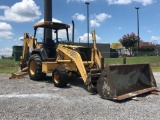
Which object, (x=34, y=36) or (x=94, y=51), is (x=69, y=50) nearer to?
(x=94, y=51)

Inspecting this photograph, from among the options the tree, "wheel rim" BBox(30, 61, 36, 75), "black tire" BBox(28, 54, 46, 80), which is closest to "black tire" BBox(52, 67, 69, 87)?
"black tire" BBox(28, 54, 46, 80)

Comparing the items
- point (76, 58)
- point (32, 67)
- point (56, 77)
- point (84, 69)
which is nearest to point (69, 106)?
point (84, 69)

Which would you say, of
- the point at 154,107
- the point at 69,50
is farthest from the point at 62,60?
the point at 154,107

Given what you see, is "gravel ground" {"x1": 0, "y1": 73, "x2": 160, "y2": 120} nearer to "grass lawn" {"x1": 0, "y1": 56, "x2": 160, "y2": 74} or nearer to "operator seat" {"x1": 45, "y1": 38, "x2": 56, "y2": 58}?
"operator seat" {"x1": 45, "y1": 38, "x2": 56, "y2": 58}

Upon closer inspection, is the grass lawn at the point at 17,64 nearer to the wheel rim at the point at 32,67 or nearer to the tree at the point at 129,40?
the wheel rim at the point at 32,67

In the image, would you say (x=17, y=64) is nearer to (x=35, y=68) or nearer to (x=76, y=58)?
(x=35, y=68)

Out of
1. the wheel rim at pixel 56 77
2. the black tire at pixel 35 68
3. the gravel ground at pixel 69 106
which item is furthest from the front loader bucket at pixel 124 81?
the black tire at pixel 35 68

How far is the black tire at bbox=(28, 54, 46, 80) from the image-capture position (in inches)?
476

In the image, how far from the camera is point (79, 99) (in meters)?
8.26

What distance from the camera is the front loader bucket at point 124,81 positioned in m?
8.25

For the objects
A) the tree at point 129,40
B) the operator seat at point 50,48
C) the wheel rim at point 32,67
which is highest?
the tree at point 129,40

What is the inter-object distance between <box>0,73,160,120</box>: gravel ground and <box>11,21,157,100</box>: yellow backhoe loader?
45cm

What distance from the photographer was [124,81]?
922 cm

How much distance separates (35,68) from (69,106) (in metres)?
5.38
